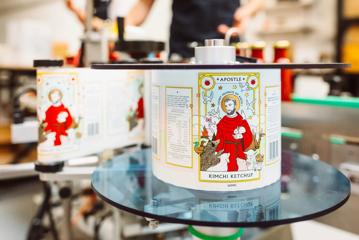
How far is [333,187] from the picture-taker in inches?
22.5

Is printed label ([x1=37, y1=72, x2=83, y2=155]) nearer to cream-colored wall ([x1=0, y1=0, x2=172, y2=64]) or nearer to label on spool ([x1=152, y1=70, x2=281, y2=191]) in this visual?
label on spool ([x1=152, y1=70, x2=281, y2=191])

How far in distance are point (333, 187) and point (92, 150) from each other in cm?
43

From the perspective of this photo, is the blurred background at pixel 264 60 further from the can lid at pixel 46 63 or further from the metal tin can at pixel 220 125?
the metal tin can at pixel 220 125

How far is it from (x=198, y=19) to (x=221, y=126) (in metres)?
1.17

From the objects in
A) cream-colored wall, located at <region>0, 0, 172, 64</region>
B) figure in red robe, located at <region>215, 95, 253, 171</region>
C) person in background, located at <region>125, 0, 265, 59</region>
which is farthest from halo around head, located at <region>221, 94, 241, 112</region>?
cream-colored wall, located at <region>0, 0, 172, 64</region>

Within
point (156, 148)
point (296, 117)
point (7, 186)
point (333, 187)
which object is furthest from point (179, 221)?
point (7, 186)

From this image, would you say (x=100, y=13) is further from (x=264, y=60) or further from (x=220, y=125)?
(x=220, y=125)

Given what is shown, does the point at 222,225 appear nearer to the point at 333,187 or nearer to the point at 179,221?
the point at 179,221

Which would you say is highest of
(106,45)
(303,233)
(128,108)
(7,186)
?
(106,45)

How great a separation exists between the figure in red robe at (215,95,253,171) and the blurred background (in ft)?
1.14

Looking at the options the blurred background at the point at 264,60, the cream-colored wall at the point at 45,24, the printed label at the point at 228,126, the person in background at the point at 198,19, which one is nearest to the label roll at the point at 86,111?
the blurred background at the point at 264,60

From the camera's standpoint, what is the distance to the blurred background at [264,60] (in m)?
0.84

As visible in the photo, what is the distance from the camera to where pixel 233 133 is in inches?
20.3

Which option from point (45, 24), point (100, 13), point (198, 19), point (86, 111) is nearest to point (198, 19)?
point (198, 19)
